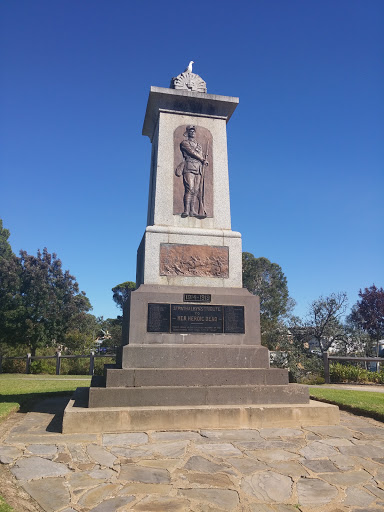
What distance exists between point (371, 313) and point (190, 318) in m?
35.8

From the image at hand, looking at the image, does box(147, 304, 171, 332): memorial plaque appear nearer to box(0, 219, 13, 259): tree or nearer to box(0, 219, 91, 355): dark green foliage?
box(0, 219, 91, 355): dark green foliage

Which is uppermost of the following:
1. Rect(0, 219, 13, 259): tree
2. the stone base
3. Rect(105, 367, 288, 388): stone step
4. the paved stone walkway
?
Rect(0, 219, 13, 259): tree

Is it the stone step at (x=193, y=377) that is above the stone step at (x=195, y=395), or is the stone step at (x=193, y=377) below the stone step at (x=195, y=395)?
above

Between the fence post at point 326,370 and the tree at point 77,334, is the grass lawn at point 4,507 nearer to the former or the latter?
the fence post at point 326,370

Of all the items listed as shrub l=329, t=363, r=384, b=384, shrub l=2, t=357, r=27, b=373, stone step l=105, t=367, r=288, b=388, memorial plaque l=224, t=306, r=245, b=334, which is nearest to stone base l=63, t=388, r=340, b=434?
stone step l=105, t=367, r=288, b=388

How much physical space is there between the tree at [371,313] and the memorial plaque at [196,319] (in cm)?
3488

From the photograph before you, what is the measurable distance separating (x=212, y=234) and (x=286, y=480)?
15.2ft

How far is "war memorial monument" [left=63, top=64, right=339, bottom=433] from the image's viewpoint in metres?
5.28

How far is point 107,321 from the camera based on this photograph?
186 feet

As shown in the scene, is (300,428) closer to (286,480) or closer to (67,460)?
(286,480)

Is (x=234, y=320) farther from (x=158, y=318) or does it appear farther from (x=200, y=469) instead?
(x=200, y=469)

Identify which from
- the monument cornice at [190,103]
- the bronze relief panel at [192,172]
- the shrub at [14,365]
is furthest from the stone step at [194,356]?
the shrub at [14,365]

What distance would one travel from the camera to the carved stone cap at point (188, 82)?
26.9 feet

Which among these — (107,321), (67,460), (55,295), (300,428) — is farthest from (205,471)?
(107,321)
